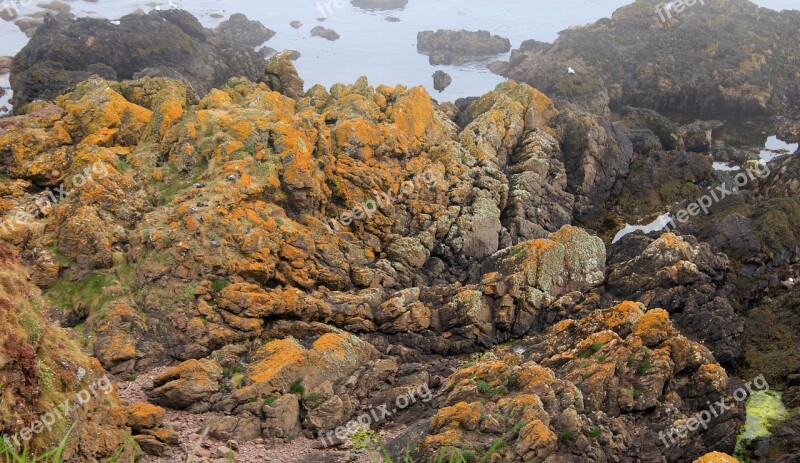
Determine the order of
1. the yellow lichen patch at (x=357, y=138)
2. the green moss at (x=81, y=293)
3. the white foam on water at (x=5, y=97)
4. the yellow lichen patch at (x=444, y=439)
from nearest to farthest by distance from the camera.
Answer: the yellow lichen patch at (x=444, y=439) < the green moss at (x=81, y=293) < the yellow lichen patch at (x=357, y=138) < the white foam on water at (x=5, y=97)

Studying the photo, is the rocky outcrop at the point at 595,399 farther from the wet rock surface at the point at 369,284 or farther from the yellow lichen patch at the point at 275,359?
the yellow lichen patch at the point at 275,359

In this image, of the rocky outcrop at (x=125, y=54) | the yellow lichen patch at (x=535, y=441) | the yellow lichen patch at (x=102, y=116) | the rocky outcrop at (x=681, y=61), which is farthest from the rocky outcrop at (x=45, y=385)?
the rocky outcrop at (x=681, y=61)

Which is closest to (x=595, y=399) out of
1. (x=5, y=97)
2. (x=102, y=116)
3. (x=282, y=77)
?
(x=102, y=116)

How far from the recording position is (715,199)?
33938 mm

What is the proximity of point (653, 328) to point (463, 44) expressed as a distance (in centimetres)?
6733

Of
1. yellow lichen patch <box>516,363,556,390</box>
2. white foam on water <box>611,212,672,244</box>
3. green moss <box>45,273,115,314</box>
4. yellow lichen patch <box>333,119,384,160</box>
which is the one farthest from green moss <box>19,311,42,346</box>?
white foam on water <box>611,212,672,244</box>

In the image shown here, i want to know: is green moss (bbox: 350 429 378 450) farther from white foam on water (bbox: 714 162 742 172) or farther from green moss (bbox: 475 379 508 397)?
white foam on water (bbox: 714 162 742 172)

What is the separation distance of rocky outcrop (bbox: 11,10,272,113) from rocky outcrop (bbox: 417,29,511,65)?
89.5 feet

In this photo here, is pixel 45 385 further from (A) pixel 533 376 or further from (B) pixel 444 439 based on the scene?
(A) pixel 533 376

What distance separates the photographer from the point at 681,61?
60.9 meters

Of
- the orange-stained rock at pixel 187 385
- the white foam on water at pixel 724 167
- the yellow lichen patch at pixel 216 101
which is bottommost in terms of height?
the orange-stained rock at pixel 187 385

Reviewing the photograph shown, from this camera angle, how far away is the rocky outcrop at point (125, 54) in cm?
4559

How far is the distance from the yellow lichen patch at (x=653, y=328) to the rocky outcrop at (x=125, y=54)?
Result: 3499cm

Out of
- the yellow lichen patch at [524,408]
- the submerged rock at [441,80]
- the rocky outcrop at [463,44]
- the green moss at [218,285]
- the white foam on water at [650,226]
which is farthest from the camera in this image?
the rocky outcrop at [463,44]
